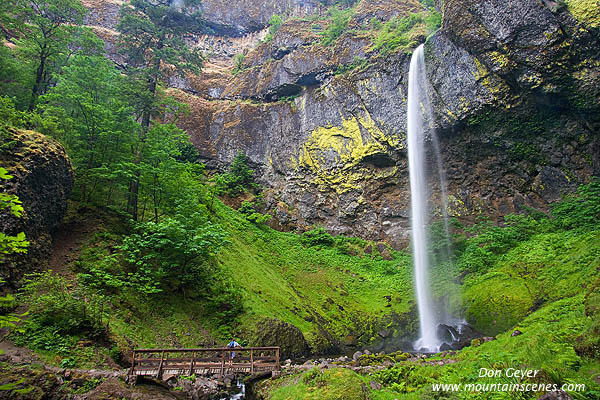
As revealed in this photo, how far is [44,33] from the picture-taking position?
14.3 meters

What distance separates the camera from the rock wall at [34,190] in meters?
8.34

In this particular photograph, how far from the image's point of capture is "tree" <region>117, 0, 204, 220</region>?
14312mm

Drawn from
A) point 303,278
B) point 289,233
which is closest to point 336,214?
point 289,233

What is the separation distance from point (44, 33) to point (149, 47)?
442 cm

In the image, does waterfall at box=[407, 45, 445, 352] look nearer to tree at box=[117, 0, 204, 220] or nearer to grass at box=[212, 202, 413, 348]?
grass at box=[212, 202, 413, 348]

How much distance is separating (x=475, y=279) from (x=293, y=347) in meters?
11.1

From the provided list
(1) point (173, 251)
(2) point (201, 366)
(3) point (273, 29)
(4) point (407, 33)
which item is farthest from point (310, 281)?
(3) point (273, 29)

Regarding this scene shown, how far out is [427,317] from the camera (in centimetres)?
1683

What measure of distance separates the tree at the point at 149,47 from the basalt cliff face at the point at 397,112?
1222 centimetres

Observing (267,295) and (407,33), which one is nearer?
(267,295)

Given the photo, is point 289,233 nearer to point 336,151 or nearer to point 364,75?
point 336,151

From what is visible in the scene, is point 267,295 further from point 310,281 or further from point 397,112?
point 397,112

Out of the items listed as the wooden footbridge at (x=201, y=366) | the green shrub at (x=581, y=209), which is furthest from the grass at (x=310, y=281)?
the green shrub at (x=581, y=209)

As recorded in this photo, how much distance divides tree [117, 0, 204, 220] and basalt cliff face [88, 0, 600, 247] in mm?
A: 12224
